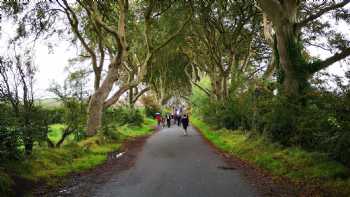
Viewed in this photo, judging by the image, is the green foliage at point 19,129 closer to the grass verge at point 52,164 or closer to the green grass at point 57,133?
the grass verge at point 52,164

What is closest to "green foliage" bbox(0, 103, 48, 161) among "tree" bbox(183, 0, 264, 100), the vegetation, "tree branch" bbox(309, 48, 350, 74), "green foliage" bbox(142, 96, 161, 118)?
the vegetation

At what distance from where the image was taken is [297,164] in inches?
404

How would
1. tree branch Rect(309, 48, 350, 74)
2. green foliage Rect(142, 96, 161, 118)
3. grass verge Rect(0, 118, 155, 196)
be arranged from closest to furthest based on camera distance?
grass verge Rect(0, 118, 155, 196) → tree branch Rect(309, 48, 350, 74) → green foliage Rect(142, 96, 161, 118)

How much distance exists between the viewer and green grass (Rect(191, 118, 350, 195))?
8438mm

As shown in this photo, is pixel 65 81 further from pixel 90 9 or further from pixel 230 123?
pixel 230 123

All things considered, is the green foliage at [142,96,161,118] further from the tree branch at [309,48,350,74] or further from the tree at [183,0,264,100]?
the tree branch at [309,48,350,74]

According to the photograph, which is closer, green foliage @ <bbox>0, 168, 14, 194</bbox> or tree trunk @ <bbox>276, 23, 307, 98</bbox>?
green foliage @ <bbox>0, 168, 14, 194</bbox>

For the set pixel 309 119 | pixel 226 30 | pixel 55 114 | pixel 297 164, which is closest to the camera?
pixel 297 164

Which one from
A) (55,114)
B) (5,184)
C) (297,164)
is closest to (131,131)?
(55,114)

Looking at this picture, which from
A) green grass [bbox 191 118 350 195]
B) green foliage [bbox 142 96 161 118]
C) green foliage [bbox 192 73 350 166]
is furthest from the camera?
green foliage [bbox 142 96 161 118]

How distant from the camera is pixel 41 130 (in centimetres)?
1229

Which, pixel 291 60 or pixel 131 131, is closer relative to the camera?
pixel 291 60

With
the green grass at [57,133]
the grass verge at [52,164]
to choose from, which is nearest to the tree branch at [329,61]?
the grass verge at [52,164]

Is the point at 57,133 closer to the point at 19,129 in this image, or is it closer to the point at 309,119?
the point at 19,129
